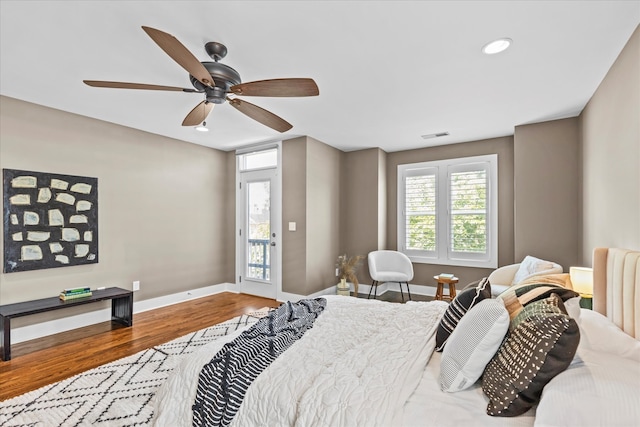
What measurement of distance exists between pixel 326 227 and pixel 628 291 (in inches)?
153

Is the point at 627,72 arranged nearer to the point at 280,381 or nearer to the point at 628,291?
the point at 628,291

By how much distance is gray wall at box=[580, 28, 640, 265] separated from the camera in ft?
7.01

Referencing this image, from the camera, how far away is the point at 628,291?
172 centimetres

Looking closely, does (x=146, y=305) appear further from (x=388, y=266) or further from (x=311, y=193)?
(x=388, y=266)

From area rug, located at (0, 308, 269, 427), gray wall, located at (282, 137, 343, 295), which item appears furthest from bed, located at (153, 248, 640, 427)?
gray wall, located at (282, 137, 343, 295)

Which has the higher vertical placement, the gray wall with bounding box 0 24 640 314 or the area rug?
the gray wall with bounding box 0 24 640 314

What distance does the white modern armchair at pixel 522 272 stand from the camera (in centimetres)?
322

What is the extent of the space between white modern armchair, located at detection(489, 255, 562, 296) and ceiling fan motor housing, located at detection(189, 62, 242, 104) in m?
3.13

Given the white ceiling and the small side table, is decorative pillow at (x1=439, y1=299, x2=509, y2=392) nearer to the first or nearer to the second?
the white ceiling

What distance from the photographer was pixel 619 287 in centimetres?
183

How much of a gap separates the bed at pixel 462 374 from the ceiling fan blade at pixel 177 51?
5.32 feet

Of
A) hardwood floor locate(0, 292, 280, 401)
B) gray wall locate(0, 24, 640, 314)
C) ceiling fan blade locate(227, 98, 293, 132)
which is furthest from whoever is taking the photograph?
gray wall locate(0, 24, 640, 314)

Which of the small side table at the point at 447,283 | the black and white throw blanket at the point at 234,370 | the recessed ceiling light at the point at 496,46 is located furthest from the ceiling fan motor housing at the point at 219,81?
the small side table at the point at 447,283

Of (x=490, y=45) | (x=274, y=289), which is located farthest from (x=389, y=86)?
(x=274, y=289)
